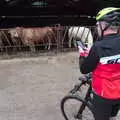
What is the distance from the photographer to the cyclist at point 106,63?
3578mm

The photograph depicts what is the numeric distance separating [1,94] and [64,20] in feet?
18.0

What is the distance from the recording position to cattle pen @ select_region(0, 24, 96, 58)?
30.3ft

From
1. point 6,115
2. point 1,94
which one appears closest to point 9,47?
point 1,94

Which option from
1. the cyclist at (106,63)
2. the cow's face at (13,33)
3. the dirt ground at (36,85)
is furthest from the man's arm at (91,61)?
the cow's face at (13,33)

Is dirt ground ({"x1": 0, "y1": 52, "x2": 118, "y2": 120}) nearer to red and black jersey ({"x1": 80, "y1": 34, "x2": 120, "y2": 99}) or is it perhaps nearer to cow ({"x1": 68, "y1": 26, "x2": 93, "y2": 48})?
cow ({"x1": 68, "y1": 26, "x2": 93, "y2": 48})

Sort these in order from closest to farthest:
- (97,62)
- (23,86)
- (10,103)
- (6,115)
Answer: (97,62), (6,115), (10,103), (23,86)

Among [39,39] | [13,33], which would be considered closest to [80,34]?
[39,39]

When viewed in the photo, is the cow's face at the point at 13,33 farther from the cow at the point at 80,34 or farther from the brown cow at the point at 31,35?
the cow at the point at 80,34

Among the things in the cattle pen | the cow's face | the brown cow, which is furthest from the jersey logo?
the cow's face

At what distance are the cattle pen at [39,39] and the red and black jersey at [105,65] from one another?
5347mm

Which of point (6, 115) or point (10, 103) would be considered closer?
point (6, 115)

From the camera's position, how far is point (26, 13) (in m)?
11.6

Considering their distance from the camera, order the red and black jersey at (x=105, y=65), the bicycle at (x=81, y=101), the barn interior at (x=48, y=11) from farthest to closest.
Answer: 1. the barn interior at (x=48, y=11)
2. the bicycle at (x=81, y=101)
3. the red and black jersey at (x=105, y=65)

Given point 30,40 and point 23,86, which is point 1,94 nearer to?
point 23,86
